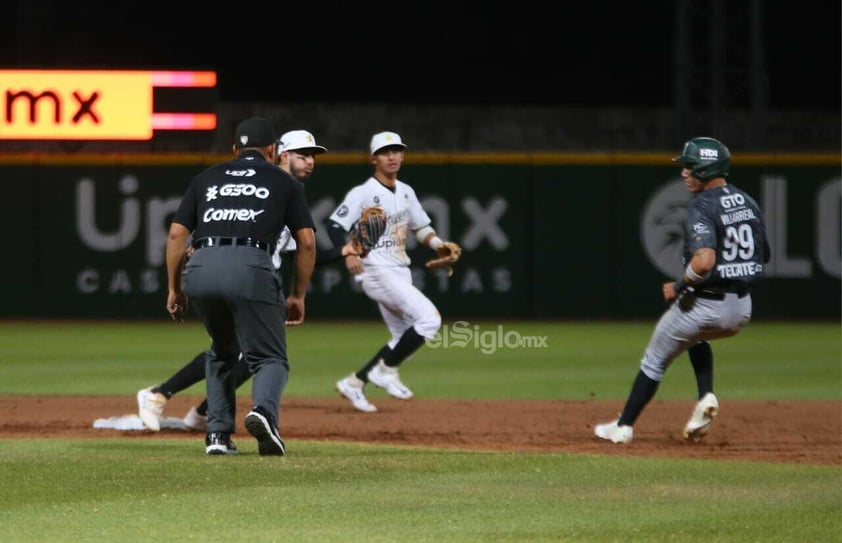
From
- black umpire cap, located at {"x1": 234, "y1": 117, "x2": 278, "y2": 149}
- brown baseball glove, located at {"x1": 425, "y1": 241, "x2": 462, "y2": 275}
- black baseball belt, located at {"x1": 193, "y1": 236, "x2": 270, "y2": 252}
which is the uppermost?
black umpire cap, located at {"x1": 234, "y1": 117, "x2": 278, "y2": 149}

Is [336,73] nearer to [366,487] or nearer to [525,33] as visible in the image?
[525,33]

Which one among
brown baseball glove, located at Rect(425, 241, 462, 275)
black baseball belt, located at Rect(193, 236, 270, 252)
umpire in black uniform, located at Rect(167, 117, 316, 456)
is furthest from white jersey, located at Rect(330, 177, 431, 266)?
black baseball belt, located at Rect(193, 236, 270, 252)

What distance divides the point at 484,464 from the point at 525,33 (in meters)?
21.9

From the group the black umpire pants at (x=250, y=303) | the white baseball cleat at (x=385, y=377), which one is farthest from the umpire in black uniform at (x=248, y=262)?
the white baseball cleat at (x=385, y=377)

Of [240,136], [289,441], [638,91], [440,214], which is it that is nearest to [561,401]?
[289,441]

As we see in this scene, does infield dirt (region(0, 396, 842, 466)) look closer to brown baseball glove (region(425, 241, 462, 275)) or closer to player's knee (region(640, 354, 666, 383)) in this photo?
player's knee (region(640, 354, 666, 383))

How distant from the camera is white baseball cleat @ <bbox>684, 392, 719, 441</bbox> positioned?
28.7 feet

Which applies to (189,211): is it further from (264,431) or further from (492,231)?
(492,231)

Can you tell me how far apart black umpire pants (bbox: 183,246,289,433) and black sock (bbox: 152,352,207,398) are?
1.30 metres

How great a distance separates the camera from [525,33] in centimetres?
2881

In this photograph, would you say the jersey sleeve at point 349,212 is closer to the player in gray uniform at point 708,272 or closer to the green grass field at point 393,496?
the green grass field at point 393,496

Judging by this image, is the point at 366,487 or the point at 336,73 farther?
the point at 336,73

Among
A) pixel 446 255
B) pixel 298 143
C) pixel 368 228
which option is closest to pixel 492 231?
pixel 446 255

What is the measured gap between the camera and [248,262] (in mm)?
7238
